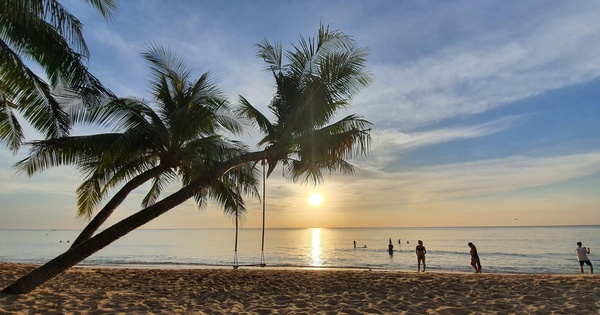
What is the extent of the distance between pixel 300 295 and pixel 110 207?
193 inches

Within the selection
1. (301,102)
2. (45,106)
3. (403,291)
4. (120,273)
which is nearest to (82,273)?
(120,273)

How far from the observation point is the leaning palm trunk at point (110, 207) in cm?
872

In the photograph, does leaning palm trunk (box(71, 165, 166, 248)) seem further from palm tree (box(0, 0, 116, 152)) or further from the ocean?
the ocean

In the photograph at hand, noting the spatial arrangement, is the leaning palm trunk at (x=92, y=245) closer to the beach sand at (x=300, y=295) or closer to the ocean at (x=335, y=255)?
the beach sand at (x=300, y=295)

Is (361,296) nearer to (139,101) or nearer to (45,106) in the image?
(139,101)

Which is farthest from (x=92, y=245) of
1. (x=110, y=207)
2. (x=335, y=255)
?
(x=335, y=255)

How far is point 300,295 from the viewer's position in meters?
8.08

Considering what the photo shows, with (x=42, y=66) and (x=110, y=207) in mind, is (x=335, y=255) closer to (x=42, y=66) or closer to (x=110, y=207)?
(x=110, y=207)

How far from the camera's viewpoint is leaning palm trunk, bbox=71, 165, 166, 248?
8.72 m

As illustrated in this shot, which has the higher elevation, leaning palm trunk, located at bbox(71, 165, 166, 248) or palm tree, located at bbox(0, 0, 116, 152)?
palm tree, located at bbox(0, 0, 116, 152)

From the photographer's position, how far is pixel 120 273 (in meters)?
11.2

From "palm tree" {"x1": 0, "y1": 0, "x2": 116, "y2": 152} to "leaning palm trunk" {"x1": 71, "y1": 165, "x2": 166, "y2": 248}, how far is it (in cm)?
185

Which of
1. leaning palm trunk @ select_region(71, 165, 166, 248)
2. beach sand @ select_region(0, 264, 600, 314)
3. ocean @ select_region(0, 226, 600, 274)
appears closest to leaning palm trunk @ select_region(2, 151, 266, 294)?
beach sand @ select_region(0, 264, 600, 314)

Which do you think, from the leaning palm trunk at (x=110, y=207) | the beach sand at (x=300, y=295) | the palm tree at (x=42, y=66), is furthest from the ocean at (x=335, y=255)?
the palm tree at (x=42, y=66)
